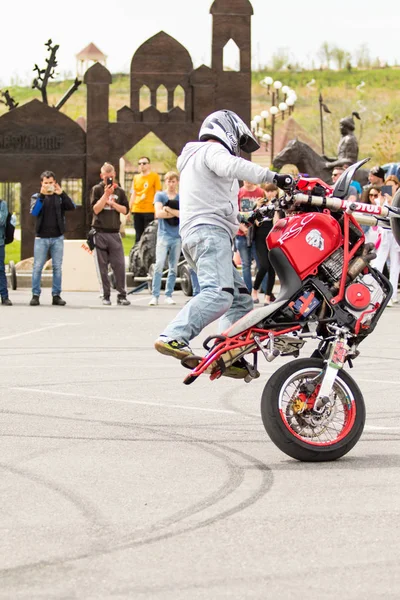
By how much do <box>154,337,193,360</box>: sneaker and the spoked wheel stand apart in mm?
813

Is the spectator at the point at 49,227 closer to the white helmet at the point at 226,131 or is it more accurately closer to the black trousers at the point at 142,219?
the black trousers at the point at 142,219

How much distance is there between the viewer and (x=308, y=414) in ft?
22.5

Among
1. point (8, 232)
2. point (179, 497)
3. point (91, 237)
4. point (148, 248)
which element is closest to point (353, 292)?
point (179, 497)

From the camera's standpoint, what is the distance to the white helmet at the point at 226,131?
7984 millimetres

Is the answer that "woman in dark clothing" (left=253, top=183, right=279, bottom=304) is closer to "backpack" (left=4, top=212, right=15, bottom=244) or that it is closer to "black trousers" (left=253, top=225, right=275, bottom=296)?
"black trousers" (left=253, top=225, right=275, bottom=296)

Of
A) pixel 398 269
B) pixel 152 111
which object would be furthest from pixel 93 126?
pixel 398 269

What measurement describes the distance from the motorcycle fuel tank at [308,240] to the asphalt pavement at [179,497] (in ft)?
3.33

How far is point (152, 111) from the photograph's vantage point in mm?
35000

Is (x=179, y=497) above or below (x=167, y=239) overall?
below

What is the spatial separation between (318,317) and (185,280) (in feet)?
47.5

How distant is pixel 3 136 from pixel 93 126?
2315 millimetres

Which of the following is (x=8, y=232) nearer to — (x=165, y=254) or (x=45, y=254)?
(x=45, y=254)

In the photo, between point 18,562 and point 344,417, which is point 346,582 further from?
point 344,417

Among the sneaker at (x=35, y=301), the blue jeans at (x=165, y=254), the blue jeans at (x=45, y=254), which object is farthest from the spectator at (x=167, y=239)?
the sneaker at (x=35, y=301)
